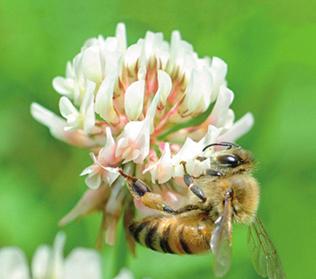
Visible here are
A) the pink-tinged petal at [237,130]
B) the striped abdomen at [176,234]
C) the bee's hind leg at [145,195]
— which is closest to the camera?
the striped abdomen at [176,234]

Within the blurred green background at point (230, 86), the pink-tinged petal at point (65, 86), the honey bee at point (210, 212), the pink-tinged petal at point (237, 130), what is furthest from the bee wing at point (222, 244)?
the blurred green background at point (230, 86)

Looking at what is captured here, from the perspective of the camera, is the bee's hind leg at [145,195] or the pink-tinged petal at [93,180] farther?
the pink-tinged petal at [93,180]

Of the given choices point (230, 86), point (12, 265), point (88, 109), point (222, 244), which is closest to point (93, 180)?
point (88, 109)

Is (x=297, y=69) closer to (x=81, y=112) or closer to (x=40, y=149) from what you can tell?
(x=40, y=149)

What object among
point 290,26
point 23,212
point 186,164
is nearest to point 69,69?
point 186,164

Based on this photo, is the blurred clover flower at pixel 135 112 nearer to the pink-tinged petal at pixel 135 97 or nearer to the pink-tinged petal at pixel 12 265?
the pink-tinged petal at pixel 135 97

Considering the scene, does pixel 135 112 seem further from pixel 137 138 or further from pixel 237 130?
pixel 237 130

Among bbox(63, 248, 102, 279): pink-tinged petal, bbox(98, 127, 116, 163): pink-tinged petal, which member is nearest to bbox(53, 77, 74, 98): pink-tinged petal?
bbox(98, 127, 116, 163): pink-tinged petal
